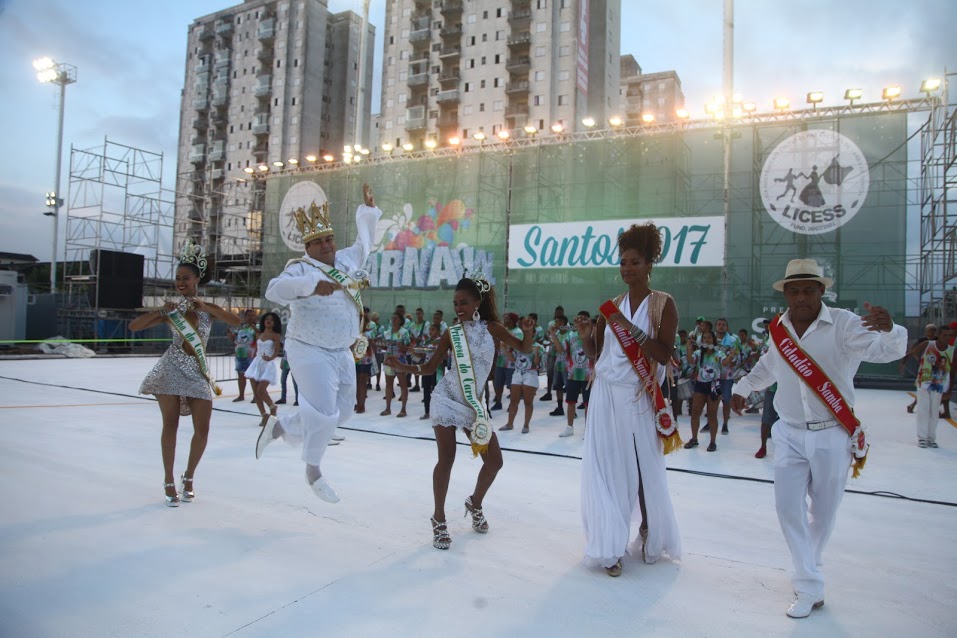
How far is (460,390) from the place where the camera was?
4.06 m

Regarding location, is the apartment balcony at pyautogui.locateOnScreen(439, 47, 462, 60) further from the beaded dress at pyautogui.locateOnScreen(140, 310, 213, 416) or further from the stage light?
the beaded dress at pyautogui.locateOnScreen(140, 310, 213, 416)

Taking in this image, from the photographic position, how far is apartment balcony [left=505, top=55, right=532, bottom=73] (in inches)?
1671

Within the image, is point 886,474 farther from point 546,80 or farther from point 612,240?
point 546,80

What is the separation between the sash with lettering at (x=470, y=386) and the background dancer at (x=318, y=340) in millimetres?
854

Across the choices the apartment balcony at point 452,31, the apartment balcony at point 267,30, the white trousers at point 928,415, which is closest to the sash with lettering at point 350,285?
the white trousers at point 928,415

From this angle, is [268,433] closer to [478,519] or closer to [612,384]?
[478,519]

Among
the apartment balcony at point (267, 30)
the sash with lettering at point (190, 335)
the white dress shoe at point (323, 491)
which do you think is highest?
the apartment balcony at point (267, 30)

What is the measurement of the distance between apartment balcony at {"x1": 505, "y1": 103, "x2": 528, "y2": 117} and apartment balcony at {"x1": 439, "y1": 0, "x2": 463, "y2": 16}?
873 centimetres

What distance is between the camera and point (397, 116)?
4725 cm

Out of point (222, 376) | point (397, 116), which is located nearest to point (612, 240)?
point (222, 376)

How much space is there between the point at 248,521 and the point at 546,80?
1645 inches

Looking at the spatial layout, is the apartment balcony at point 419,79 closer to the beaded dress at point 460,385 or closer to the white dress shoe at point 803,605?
the beaded dress at point 460,385

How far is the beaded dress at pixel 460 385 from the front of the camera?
13.1ft

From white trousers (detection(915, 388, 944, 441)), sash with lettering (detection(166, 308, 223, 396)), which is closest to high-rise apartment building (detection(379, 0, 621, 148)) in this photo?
white trousers (detection(915, 388, 944, 441))
